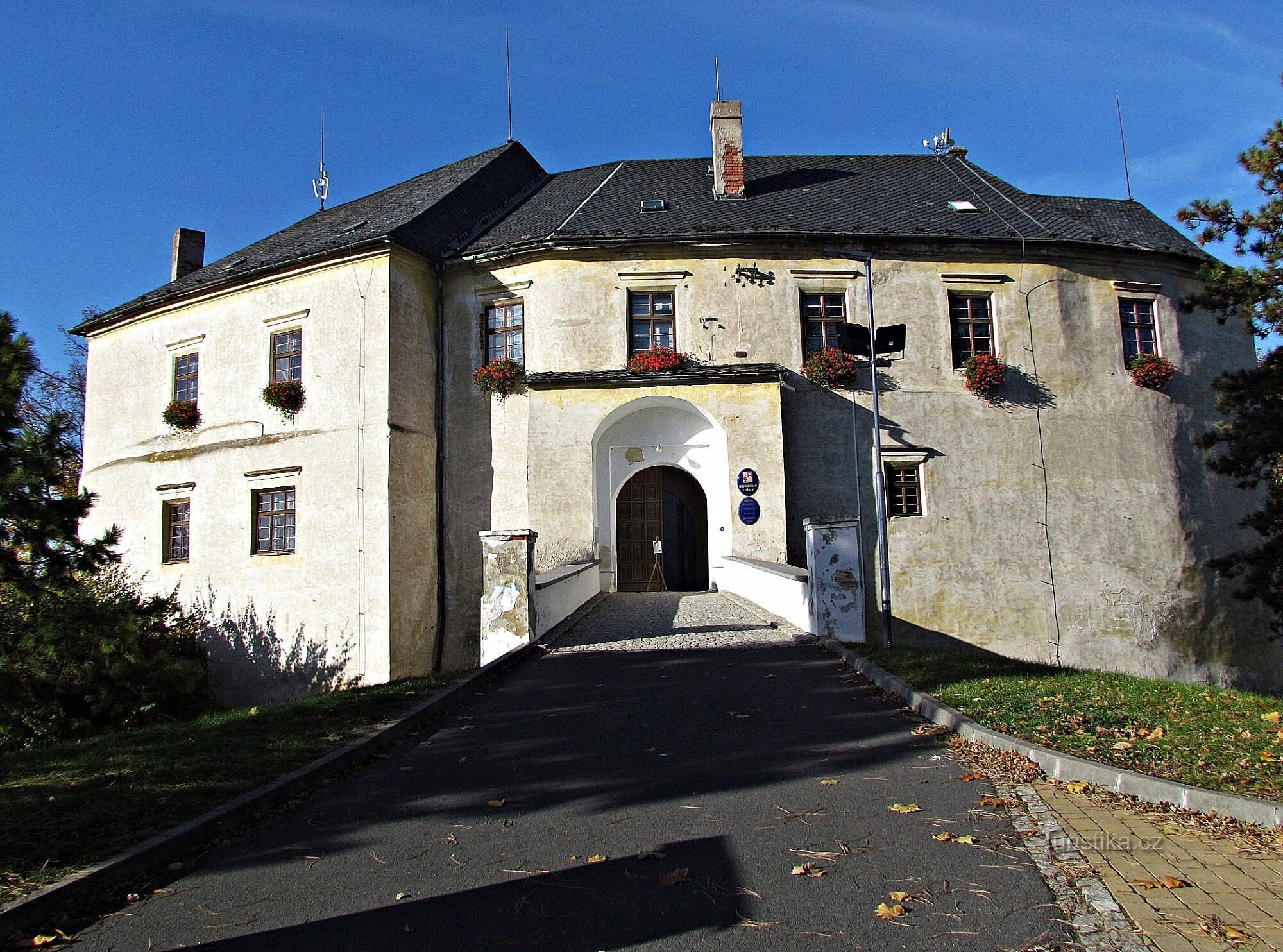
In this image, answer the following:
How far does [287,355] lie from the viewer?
63.7 feet

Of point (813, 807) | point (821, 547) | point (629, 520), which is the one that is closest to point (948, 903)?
point (813, 807)

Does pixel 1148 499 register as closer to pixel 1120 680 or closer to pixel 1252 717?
pixel 1120 680

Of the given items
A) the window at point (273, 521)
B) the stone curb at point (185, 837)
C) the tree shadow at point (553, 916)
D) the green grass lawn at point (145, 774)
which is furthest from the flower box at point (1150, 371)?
the tree shadow at point (553, 916)

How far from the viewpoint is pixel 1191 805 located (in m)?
4.77

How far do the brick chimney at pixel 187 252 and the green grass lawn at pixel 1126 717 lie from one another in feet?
73.6

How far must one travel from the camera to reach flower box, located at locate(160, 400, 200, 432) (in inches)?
802

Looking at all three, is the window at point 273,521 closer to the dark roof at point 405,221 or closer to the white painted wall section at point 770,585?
the dark roof at point 405,221

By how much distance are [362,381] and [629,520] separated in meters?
6.10

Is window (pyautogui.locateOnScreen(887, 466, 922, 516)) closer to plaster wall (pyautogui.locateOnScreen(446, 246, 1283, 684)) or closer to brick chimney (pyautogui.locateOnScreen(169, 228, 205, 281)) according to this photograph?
plaster wall (pyautogui.locateOnScreen(446, 246, 1283, 684))

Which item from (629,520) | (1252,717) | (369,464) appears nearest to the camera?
(1252,717)

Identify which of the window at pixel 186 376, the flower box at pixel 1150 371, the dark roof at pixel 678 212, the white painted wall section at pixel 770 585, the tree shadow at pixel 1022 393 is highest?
the dark roof at pixel 678 212

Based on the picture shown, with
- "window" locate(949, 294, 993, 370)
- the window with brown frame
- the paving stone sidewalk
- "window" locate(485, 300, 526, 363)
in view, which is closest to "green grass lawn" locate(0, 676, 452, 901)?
the paving stone sidewalk

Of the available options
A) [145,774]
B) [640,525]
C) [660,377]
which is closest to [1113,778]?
[145,774]

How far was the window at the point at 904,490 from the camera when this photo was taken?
1819 centimetres
